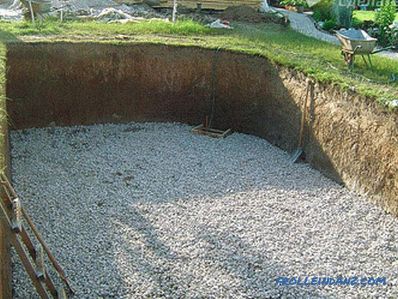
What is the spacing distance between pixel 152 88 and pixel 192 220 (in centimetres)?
492

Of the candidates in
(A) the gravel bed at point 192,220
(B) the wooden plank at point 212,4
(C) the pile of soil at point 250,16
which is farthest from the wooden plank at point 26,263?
(B) the wooden plank at point 212,4

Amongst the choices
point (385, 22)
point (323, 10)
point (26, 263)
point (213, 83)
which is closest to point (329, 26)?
point (385, 22)

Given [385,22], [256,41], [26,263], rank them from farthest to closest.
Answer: [385,22]
[256,41]
[26,263]

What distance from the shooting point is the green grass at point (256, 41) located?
938 centimetres

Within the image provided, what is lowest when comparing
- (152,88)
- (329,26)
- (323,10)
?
(152,88)

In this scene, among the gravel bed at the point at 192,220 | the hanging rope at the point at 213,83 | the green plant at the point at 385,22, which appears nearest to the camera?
the gravel bed at the point at 192,220

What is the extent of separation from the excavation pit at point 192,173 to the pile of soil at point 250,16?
6829 millimetres

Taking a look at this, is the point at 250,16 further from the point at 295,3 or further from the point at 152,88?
the point at 152,88

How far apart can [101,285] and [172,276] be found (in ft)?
2.70

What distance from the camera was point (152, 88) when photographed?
11.6 meters

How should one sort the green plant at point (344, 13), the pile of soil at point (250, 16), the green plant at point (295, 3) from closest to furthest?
the pile of soil at point (250, 16) < the green plant at point (344, 13) < the green plant at point (295, 3)

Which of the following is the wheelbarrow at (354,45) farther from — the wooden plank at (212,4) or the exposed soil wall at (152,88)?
the wooden plank at (212,4)

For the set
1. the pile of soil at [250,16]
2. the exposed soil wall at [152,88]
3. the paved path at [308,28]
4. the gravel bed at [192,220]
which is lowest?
the gravel bed at [192,220]

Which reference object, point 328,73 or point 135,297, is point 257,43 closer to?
point 328,73
